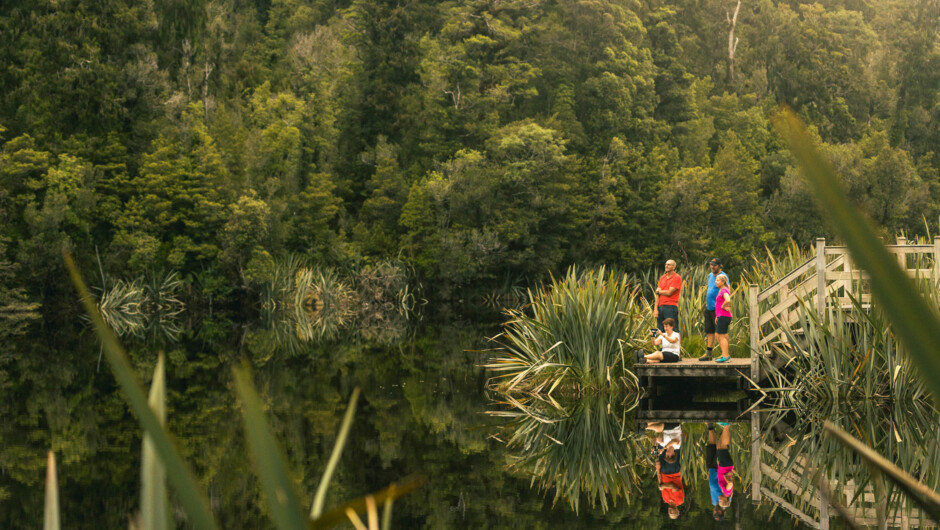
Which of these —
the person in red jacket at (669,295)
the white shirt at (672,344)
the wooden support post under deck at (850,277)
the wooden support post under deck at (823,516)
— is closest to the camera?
the wooden support post under deck at (823,516)

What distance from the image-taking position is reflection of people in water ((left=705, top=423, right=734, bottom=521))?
6.79 meters

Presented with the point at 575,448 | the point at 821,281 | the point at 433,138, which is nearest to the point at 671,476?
the point at 575,448

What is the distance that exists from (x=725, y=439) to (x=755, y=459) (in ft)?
2.85

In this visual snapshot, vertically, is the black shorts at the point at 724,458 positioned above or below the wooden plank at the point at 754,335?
below

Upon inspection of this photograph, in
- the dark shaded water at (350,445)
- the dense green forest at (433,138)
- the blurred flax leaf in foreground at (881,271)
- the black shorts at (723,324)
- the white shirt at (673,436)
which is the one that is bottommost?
the dark shaded water at (350,445)

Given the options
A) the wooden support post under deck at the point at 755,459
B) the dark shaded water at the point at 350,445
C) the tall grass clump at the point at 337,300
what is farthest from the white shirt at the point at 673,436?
the tall grass clump at the point at 337,300

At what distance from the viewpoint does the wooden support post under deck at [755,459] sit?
23.1 feet

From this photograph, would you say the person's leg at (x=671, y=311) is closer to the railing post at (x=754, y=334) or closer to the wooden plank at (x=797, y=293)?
the railing post at (x=754, y=334)

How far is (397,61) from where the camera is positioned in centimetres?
4066

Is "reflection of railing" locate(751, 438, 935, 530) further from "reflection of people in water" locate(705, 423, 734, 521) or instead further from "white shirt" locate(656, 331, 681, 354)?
"white shirt" locate(656, 331, 681, 354)

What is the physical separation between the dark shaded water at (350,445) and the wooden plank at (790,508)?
0.09 meters

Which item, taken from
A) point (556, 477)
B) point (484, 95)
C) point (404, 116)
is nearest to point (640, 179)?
point (484, 95)

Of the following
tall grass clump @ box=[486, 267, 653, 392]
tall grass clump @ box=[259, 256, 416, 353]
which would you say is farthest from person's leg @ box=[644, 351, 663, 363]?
tall grass clump @ box=[259, 256, 416, 353]

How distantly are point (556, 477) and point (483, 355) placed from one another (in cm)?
959
